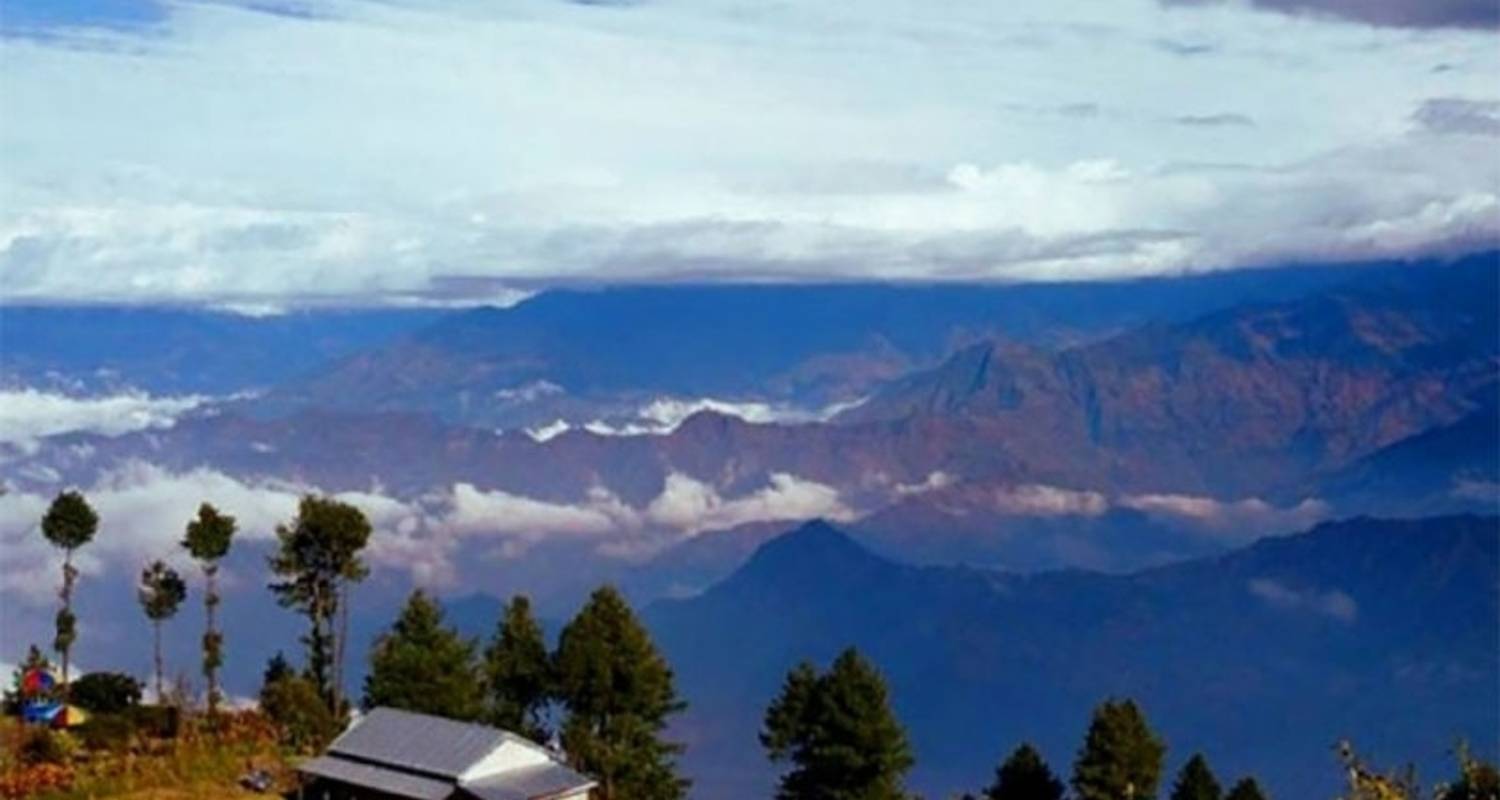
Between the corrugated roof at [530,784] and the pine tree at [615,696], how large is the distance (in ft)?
37.3

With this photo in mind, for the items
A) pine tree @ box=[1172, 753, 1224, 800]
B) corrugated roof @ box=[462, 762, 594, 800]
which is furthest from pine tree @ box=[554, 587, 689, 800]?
pine tree @ box=[1172, 753, 1224, 800]

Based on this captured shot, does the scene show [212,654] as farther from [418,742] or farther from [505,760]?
[505,760]

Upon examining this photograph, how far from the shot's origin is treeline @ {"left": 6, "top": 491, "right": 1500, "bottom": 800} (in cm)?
7056

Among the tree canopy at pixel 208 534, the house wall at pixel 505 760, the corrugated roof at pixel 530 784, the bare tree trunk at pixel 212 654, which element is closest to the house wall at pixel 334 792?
the corrugated roof at pixel 530 784

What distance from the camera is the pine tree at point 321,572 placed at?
2950 inches

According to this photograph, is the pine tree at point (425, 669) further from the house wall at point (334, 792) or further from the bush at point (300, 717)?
the house wall at point (334, 792)

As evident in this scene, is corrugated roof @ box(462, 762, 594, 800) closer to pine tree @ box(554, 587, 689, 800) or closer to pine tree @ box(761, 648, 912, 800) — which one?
pine tree @ box(554, 587, 689, 800)

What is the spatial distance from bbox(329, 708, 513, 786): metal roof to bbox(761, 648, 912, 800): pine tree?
62.7 feet

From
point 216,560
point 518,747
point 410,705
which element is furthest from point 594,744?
point 216,560

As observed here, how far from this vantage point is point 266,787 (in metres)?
60.9

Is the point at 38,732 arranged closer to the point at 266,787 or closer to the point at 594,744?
the point at 266,787

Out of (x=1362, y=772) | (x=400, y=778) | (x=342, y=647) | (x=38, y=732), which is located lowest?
(x=1362, y=772)

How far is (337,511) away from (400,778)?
64.5 feet

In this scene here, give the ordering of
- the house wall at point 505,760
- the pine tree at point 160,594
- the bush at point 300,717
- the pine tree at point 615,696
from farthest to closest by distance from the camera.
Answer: the pine tree at point 160,594, the pine tree at point 615,696, the bush at point 300,717, the house wall at point 505,760
